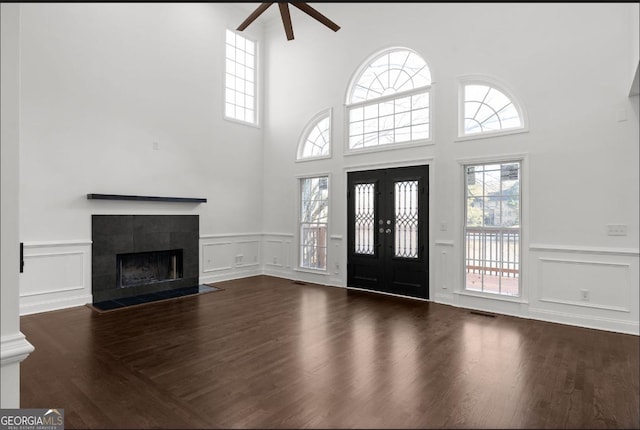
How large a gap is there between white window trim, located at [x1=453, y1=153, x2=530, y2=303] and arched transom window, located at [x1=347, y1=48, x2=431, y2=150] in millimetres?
882

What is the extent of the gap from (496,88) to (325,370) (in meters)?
4.21

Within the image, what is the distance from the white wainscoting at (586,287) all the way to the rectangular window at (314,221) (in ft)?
11.1

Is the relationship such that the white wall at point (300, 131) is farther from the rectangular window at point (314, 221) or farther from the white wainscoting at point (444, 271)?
the rectangular window at point (314, 221)

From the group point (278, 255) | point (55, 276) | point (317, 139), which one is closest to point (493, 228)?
point (317, 139)

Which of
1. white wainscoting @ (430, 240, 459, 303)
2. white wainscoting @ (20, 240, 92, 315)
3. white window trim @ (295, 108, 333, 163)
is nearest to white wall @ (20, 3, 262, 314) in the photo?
white wainscoting @ (20, 240, 92, 315)

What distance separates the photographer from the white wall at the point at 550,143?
4.18m

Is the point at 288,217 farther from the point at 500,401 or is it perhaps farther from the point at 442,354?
the point at 500,401

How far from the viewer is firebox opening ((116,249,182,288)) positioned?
584 cm

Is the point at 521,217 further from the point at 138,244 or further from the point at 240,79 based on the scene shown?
the point at 240,79

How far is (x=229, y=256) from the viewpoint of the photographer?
23.6ft

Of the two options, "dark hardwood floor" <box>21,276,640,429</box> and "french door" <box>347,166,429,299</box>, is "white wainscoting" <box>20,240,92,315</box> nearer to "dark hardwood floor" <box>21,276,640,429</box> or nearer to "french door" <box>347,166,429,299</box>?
"dark hardwood floor" <box>21,276,640,429</box>

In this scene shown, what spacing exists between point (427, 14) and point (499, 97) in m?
1.72

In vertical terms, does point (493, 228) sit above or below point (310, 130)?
below

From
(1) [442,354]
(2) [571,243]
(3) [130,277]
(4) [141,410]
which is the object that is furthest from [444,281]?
(3) [130,277]
